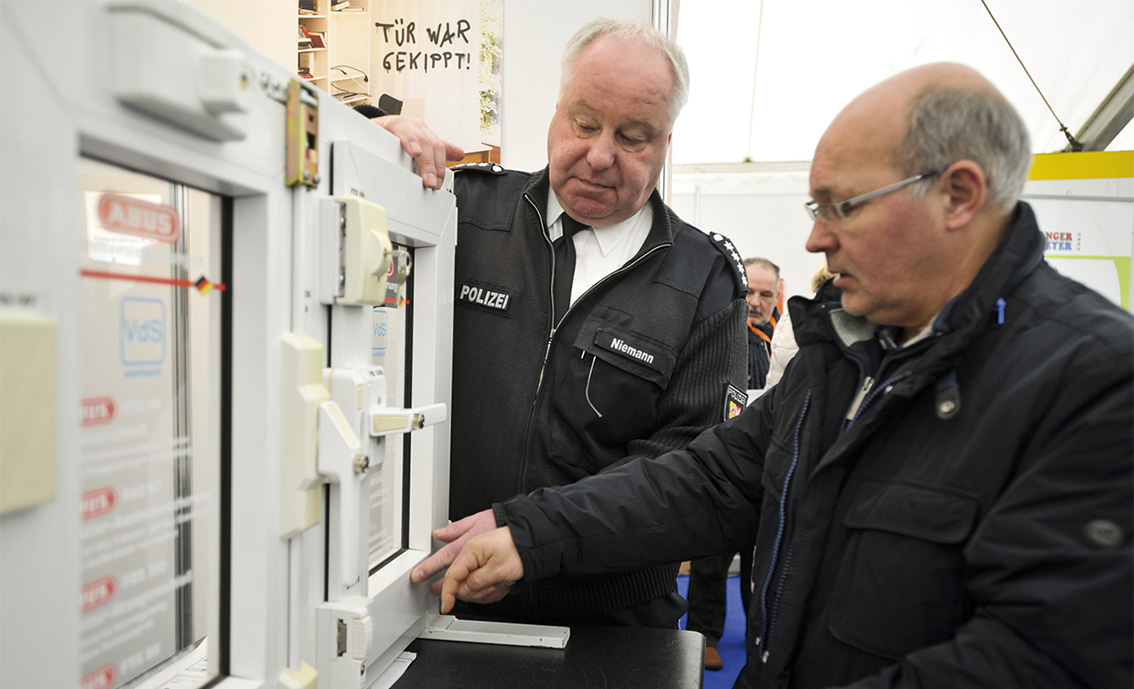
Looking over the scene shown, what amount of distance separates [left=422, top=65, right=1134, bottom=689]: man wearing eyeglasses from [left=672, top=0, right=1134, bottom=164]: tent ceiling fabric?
3.09m

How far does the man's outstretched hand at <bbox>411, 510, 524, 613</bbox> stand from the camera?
1135 mm

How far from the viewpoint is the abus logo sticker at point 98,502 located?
0.61m

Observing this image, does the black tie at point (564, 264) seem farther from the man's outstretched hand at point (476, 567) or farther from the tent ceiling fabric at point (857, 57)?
the tent ceiling fabric at point (857, 57)

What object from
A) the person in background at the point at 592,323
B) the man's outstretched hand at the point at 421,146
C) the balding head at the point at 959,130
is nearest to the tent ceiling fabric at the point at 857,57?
the person in background at the point at 592,323

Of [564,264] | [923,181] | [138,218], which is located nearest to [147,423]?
[138,218]

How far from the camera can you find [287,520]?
0.80 m

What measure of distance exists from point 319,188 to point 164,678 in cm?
59

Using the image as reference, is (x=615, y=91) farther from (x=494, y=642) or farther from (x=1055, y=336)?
(x=494, y=642)

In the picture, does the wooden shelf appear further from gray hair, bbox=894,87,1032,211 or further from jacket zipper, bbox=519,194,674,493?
gray hair, bbox=894,87,1032,211

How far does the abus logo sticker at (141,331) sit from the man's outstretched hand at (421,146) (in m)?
0.48

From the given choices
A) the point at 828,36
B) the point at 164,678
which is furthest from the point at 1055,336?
the point at 828,36

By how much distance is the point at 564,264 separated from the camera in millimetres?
1399

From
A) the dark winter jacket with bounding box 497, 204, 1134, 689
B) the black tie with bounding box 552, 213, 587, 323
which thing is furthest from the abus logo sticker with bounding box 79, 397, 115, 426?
the black tie with bounding box 552, 213, 587, 323

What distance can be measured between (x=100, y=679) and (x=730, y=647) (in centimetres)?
325
